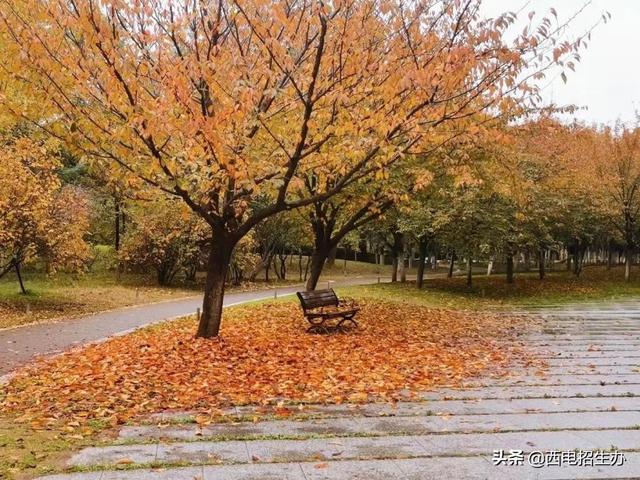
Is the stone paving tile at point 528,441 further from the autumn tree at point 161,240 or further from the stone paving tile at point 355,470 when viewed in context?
the autumn tree at point 161,240

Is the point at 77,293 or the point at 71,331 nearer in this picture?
the point at 71,331

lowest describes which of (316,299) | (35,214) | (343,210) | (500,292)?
(500,292)

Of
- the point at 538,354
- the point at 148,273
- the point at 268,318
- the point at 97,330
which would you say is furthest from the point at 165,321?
the point at 148,273

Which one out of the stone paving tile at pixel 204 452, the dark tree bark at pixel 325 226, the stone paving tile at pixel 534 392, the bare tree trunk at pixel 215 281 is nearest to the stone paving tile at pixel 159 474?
the stone paving tile at pixel 204 452

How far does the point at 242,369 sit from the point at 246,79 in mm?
4094

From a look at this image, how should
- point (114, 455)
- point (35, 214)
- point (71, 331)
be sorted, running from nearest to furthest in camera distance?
point (114, 455)
point (71, 331)
point (35, 214)

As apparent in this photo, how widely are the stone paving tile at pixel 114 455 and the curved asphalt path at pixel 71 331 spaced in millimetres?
4528

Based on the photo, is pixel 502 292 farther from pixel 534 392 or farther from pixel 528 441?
pixel 528 441

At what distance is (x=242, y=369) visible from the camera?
8.16 metres

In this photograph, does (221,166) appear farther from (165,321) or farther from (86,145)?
(165,321)

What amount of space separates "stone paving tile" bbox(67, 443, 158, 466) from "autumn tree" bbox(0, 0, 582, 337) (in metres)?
3.58

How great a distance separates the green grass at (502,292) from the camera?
21.8m

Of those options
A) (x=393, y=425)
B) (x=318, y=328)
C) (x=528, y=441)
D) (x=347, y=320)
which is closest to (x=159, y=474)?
(x=393, y=425)

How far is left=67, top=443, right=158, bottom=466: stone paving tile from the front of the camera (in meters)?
4.49
